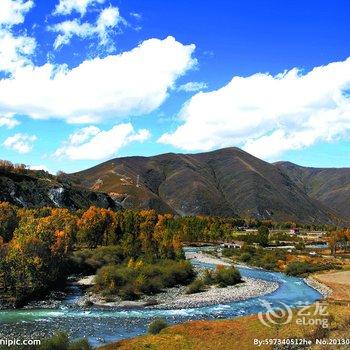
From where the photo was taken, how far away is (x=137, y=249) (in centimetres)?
13175

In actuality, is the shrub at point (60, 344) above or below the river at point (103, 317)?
above

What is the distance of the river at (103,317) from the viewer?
60906 mm

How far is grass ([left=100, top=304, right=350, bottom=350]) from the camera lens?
1955 inches

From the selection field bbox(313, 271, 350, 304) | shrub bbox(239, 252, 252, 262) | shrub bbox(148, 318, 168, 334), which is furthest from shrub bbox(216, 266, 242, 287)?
shrub bbox(239, 252, 252, 262)

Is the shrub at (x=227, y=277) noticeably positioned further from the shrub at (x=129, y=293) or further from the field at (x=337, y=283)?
the shrub at (x=129, y=293)

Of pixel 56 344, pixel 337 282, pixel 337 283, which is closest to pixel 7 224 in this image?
pixel 337 283

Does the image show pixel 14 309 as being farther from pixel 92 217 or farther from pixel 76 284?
pixel 92 217

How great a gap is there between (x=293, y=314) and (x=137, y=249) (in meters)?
75.2

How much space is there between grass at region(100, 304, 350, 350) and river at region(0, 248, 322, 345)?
6.78 metres

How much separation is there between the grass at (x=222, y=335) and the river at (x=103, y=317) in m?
6.78

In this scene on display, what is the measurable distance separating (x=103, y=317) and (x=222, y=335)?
24407 mm

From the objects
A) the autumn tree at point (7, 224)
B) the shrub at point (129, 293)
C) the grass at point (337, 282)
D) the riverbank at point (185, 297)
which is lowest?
the grass at point (337, 282)

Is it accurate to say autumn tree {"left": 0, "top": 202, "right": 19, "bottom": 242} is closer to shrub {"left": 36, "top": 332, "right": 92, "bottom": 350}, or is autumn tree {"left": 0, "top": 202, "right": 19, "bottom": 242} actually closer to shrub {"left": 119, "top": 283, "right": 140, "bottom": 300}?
shrub {"left": 119, "top": 283, "right": 140, "bottom": 300}

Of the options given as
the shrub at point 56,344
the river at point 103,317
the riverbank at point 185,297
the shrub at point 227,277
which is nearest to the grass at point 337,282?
the river at point 103,317
